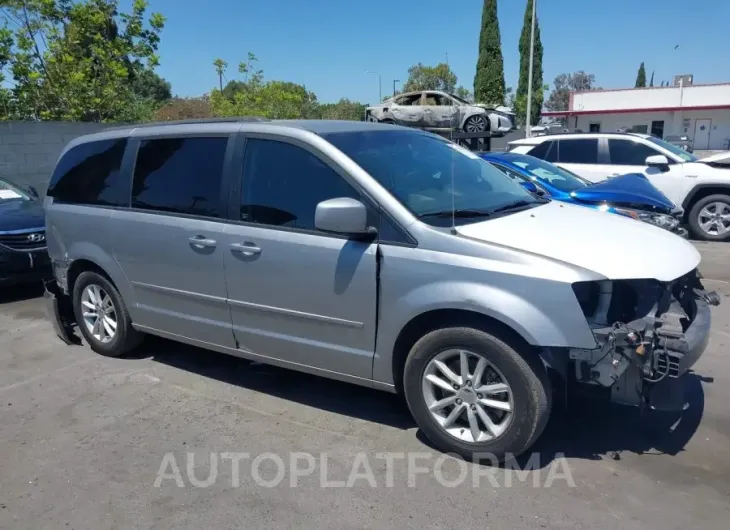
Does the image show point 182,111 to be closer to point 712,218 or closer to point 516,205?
point 712,218

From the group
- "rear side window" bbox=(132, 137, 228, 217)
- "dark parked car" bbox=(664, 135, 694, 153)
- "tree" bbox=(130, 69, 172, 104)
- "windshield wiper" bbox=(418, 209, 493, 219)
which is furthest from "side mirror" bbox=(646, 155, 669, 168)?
"tree" bbox=(130, 69, 172, 104)

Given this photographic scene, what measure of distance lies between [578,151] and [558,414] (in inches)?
333

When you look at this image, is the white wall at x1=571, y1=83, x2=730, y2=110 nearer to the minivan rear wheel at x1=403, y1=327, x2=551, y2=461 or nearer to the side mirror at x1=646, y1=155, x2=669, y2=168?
the side mirror at x1=646, y1=155, x2=669, y2=168

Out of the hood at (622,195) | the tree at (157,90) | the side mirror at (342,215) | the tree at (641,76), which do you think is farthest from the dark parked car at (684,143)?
the tree at (641,76)

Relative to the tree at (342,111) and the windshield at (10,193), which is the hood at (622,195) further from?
the tree at (342,111)

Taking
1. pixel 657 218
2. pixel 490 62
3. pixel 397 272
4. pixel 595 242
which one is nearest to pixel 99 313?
pixel 397 272

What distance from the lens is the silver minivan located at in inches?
126

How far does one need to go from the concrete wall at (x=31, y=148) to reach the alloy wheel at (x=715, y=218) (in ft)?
41.4

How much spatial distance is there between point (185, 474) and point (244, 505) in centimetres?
49

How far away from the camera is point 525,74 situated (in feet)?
139

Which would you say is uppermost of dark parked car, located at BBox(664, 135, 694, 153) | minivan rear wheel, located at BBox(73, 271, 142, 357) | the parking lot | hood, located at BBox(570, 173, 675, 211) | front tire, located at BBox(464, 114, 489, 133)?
front tire, located at BBox(464, 114, 489, 133)

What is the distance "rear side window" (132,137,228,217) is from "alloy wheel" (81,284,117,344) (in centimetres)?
94

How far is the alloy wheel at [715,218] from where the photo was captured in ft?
33.9

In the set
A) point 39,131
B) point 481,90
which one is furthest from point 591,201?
point 481,90
